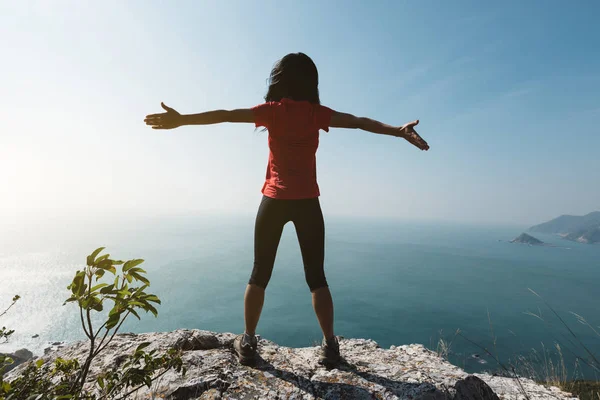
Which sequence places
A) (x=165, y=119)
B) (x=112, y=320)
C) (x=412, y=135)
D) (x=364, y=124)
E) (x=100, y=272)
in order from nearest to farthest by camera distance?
1. (x=112, y=320)
2. (x=100, y=272)
3. (x=165, y=119)
4. (x=412, y=135)
5. (x=364, y=124)

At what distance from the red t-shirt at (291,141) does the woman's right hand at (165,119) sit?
81 centimetres

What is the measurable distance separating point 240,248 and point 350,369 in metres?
181

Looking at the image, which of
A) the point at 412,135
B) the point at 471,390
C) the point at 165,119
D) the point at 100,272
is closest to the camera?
the point at 100,272

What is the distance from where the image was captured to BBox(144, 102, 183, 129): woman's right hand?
2.78 metres

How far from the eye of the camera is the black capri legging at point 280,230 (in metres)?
3.05

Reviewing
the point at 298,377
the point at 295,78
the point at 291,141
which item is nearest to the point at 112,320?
the point at 298,377

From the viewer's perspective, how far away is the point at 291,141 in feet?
10.2

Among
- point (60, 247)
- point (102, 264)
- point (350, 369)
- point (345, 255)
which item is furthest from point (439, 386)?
point (60, 247)

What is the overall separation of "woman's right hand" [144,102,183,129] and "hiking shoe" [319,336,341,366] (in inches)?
114

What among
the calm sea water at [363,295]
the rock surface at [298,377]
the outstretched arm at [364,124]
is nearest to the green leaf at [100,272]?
the rock surface at [298,377]

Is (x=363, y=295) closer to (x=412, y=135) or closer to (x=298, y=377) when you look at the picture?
(x=298, y=377)

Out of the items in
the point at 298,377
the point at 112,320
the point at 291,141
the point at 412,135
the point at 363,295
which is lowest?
the point at 363,295

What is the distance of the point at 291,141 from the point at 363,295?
4138 inches

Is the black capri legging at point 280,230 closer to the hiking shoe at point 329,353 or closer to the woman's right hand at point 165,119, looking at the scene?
the hiking shoe at point 329,353
